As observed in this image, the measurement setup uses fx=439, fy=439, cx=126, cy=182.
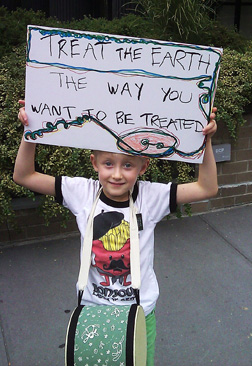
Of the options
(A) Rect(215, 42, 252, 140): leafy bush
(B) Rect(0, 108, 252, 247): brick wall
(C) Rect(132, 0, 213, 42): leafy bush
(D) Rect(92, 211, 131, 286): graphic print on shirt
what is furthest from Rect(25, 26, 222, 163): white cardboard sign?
(C) Rect(132, 0, 213, 42): leafy bush

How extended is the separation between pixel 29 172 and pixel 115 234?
0.48 m

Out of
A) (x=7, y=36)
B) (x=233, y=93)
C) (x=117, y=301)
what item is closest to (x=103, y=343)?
(x=117, y=301)

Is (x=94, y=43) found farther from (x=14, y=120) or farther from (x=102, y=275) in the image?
(x=14, y=120)

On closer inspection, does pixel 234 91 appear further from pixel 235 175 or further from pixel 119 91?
pixel 119 91

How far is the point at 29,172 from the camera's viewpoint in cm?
196

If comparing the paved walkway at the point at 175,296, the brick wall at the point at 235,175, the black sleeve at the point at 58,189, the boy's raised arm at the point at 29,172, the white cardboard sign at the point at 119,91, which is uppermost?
the white cardboard sign at the point at 119,91

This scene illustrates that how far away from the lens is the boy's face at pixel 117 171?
1842 mm

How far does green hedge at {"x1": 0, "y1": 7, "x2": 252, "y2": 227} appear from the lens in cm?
364

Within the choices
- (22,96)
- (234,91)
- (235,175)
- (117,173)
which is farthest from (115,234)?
(235,175)

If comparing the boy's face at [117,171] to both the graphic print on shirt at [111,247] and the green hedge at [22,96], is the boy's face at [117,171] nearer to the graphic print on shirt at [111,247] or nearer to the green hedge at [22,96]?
the graphic print on shirt at [111,247]

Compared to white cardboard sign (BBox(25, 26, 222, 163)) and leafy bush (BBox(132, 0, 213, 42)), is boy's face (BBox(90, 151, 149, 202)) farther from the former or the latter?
leafy bush (BBox(132, 0, 213, 42))

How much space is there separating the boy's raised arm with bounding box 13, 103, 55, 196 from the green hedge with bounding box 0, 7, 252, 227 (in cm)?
166

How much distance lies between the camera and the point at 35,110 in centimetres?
184

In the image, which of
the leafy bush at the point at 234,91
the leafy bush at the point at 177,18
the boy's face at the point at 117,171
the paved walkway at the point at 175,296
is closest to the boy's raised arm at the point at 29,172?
the boy's face at the point at 117,171
